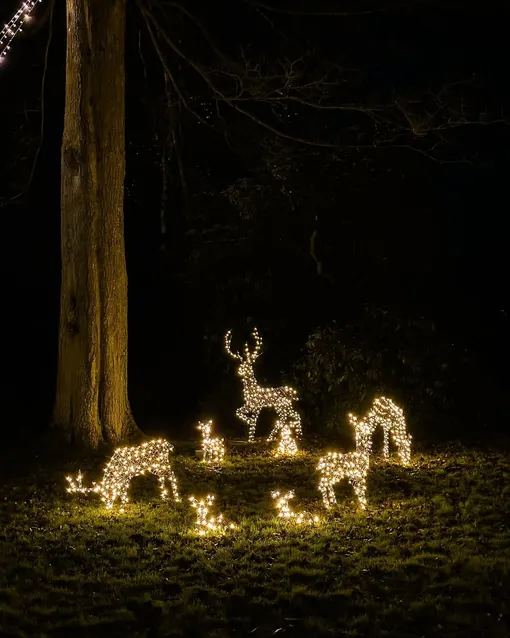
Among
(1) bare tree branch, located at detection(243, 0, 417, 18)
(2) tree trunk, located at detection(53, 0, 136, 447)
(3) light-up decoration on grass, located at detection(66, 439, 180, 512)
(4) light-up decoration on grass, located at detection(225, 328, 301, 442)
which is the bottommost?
(3) light-up decoration on grass, located at detection(66, 439, 180, 512)

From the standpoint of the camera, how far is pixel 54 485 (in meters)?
9.01

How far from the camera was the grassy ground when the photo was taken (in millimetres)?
5270

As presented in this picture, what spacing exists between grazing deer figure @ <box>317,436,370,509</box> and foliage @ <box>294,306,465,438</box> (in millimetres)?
3767

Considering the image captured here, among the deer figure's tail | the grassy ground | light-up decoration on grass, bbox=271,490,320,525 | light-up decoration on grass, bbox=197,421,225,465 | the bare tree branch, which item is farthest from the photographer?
the bare tree branch

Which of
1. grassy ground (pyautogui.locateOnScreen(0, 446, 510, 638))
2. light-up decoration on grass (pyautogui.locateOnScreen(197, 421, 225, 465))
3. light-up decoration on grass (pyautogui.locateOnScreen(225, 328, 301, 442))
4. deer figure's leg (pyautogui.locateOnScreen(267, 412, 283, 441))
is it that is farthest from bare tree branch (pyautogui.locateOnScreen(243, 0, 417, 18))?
grassy ground (pyautogui.locateOnScreen(0, 446, 510, 638))

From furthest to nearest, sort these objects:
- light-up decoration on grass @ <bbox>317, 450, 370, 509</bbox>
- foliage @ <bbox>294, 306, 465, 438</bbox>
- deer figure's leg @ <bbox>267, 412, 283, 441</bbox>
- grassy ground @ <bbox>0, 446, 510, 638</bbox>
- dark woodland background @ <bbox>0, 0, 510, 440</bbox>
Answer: dark woodland background @ <bbox>0, 0, 510, 440</bbox> < foliage @ <bbox>294, 306, 465, 438</bbox> < deer figure's leg @ <bbox>267, 412, 283, 441</bbox> < light-up decoration on grass @ <bbox>317, 450, 370, 509</bbox> < grassy ground @ <bbox>0, 446, 510, 638</bbox>

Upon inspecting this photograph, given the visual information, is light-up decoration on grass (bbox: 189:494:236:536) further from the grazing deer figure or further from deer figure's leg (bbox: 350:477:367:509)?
deer figure's leg (bbox: 350:477:367:509)

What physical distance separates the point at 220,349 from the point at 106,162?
4.37 metres

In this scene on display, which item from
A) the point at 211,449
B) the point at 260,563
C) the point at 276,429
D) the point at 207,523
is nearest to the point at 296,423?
the point at 276,429

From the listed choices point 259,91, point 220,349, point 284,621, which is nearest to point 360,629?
point 284,621

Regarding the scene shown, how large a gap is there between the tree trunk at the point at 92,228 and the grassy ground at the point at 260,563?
5.13ft

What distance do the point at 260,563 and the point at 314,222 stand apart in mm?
8151

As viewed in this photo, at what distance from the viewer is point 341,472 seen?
25.2 ft

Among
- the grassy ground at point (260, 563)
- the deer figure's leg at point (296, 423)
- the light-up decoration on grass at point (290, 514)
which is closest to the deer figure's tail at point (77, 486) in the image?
the grassy ground at point (260, 563)
